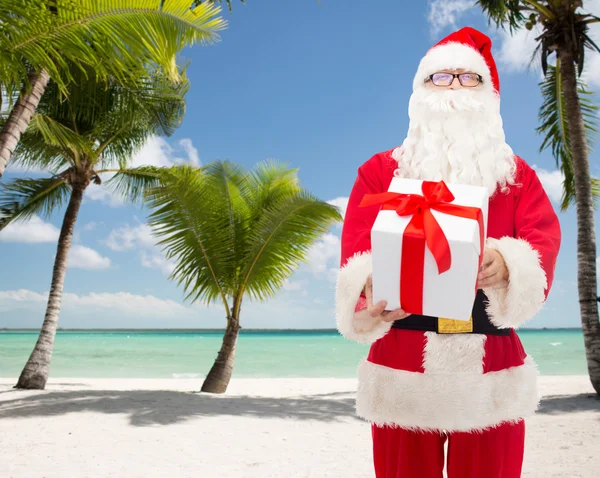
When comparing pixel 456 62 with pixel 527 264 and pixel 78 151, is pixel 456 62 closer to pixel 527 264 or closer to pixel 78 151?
pixel 527 264

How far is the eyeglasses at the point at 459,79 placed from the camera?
6.10 ft

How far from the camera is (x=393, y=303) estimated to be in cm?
137

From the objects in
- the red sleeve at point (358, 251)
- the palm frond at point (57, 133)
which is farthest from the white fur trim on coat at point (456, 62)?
the palm frond at point (57, 133)

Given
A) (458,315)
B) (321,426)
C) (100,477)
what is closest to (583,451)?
(321,426)

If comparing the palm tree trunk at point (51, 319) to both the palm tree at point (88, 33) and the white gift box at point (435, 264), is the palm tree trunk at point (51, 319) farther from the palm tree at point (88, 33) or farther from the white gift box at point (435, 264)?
the white gift box at point (435, 264)

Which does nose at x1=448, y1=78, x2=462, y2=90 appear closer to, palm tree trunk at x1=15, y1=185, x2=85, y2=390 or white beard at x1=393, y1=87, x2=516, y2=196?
white beard at x1=393, y1=87, x2=516, y2=196

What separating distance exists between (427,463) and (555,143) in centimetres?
847

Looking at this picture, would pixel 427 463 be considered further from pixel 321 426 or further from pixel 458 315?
pixel 321 426

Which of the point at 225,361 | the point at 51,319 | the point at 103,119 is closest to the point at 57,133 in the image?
the point at 103,119

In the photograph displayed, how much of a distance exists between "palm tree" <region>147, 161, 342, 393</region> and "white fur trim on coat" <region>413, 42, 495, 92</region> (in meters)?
6.15

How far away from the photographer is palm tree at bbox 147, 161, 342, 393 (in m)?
8.14

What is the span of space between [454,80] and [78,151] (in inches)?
335

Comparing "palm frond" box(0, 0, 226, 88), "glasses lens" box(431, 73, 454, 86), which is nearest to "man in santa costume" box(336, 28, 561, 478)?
"glasses lens" box(431, 73, 454, 86)

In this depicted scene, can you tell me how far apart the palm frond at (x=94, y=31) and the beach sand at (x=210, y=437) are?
3.05m
